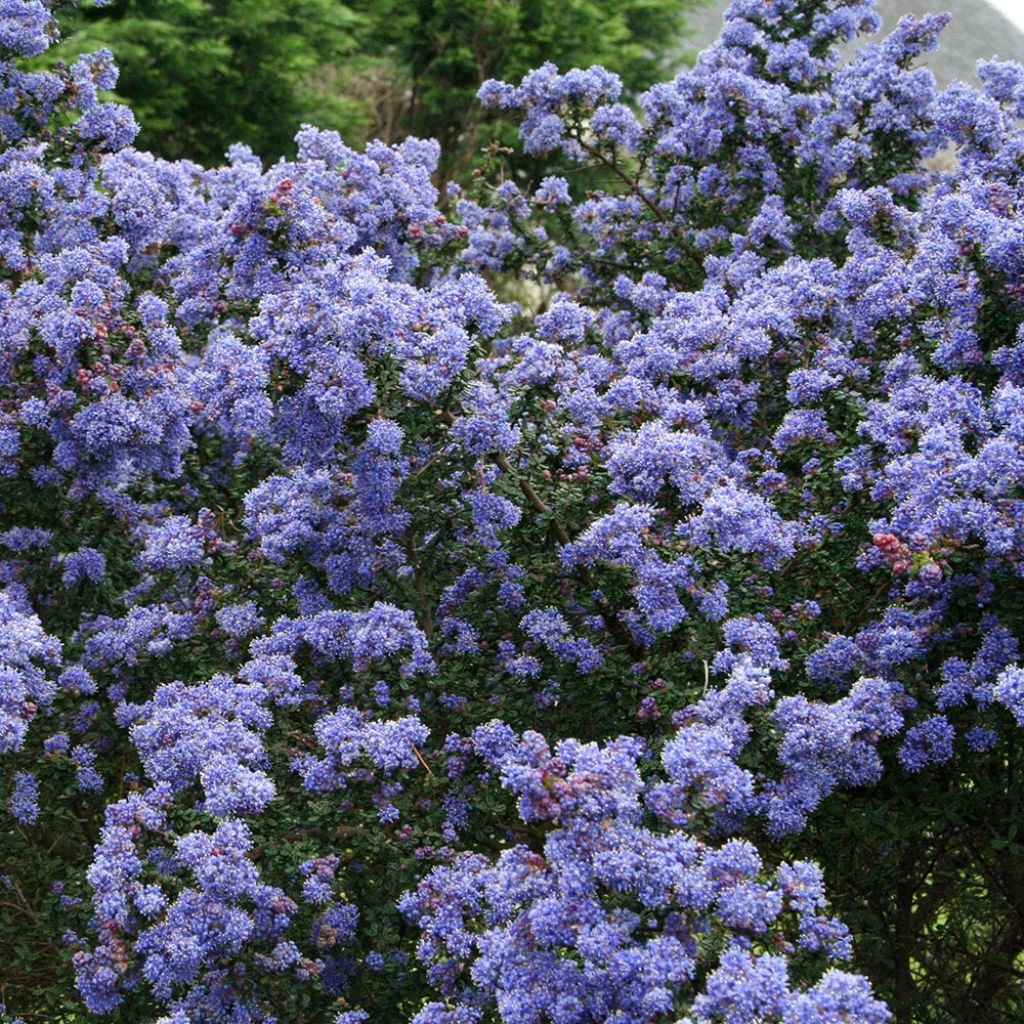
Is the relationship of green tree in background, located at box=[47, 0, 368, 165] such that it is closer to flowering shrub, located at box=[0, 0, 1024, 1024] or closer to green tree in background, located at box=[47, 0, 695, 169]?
green tree in background, located at box=[47, 0, 695, 169]

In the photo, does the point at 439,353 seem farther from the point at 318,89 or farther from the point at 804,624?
the point at 318,89

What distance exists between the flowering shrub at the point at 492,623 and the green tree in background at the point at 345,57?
8.19 m

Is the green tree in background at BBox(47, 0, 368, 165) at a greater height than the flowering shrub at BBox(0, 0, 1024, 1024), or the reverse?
the green tree in background at BBox(47, 0, 368, 165)

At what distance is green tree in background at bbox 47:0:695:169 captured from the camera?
13352 millimetres

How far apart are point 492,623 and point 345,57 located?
40.4 feet

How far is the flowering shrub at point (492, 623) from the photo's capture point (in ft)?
10.7

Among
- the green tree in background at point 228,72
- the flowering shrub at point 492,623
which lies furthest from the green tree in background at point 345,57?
the flowering shrub at point 492,623

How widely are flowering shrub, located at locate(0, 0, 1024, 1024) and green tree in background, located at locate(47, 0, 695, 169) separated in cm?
819

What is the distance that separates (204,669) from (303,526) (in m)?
0.61

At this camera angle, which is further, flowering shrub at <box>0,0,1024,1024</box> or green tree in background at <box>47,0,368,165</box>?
green tree in background at <box>47,0,368,165</box>

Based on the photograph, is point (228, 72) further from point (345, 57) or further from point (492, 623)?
point (492, 623)

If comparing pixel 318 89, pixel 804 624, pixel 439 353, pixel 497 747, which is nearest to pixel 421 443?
pixel 439 353

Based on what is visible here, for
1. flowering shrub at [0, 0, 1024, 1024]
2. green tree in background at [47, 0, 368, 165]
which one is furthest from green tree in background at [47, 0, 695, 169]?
flowering shrub at [0, 0, 1024, 1024]

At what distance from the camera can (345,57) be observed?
1547 cm
